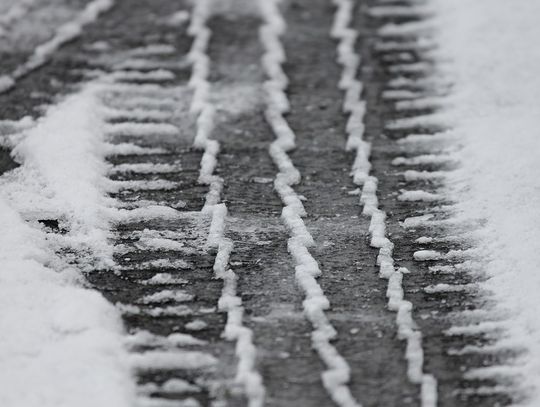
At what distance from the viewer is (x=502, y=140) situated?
2.91m

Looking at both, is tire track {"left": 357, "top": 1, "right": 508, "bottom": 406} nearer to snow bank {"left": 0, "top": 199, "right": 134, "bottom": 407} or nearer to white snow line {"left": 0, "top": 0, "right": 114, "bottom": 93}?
snow bank {"left": 0, "top": 199, "right": 134, "bottom": 407}

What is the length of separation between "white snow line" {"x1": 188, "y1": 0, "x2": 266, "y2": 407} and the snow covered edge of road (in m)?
0.26

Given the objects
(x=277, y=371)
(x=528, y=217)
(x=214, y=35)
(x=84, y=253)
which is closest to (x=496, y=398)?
(x=277, y=371)

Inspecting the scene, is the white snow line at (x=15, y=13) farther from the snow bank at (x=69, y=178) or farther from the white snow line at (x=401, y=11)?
the white snow line at (x=401, y=11)

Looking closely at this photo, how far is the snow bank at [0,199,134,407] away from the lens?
76.2 inches

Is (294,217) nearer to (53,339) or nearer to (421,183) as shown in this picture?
(421,183)

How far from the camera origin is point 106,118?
10.4 feet

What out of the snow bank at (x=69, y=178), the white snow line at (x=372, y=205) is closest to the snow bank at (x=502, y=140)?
the white snow line at (x=372, y=205)

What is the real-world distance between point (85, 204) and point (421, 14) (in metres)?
2.03

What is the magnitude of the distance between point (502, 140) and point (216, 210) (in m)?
0.97

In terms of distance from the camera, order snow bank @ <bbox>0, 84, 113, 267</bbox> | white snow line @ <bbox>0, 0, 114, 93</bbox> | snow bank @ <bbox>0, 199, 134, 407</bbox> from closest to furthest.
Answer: snow bank @ <bbox>0, 199, 134, 407</bbox>, snow bank @ <bbox>0, 84, 113, 267</bbox>, white snow line @ <bbox>0, 0, 114, 93</bbox>

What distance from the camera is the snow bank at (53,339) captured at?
194cm

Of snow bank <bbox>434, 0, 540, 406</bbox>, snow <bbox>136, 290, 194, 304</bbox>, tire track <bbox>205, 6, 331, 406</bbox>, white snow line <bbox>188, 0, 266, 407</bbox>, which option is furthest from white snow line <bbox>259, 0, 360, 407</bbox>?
snow bank <bbox>434, 0, 540, 406</bbox>

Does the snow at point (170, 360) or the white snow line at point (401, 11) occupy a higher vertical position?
the white snow line at point (401, 11)
